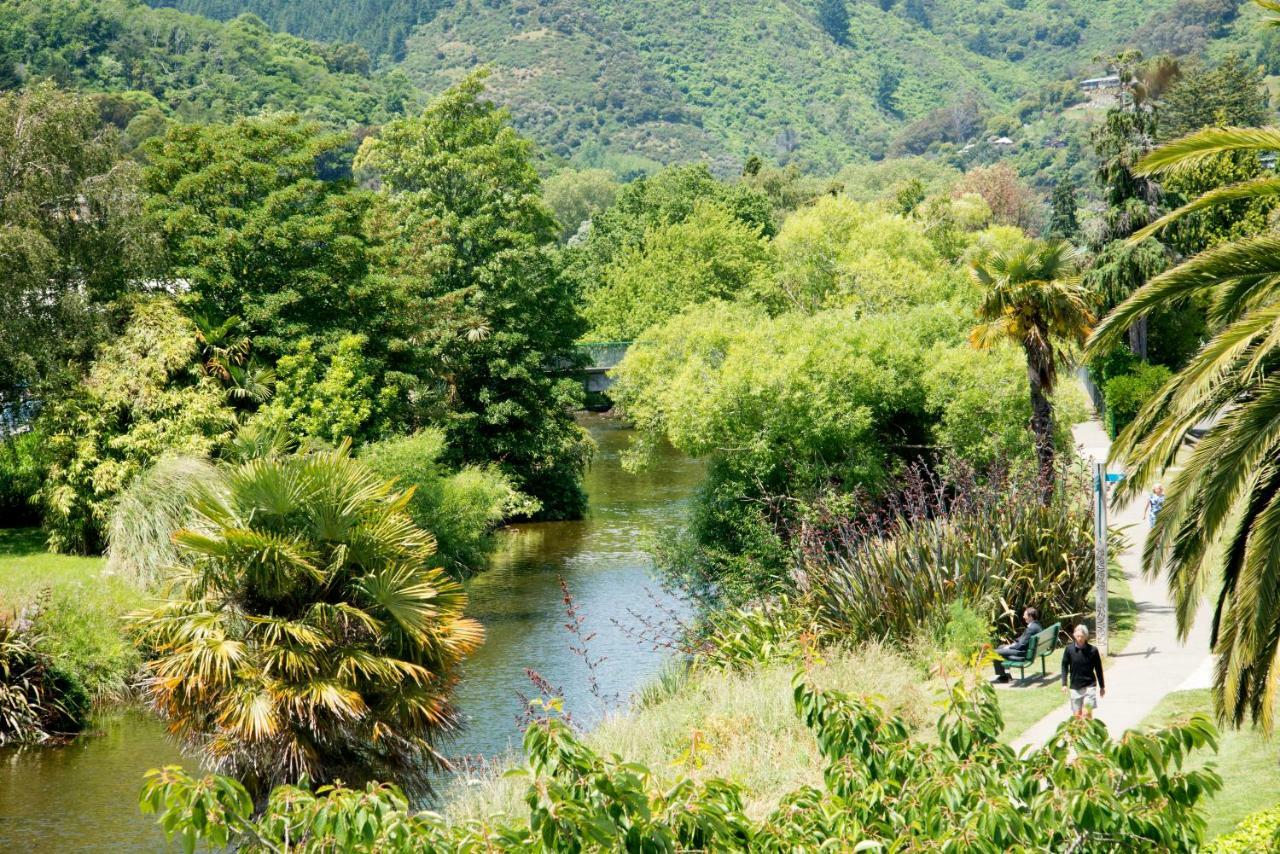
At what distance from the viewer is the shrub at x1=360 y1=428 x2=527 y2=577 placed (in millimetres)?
30594

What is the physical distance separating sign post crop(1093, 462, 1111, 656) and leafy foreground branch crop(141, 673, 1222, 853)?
11500 mm

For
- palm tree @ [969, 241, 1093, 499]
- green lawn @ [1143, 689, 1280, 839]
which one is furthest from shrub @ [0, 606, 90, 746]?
palm tree @ [969, 241, 1093, 499]

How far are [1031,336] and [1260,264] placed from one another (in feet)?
47.3

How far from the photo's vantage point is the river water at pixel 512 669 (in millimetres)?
18016

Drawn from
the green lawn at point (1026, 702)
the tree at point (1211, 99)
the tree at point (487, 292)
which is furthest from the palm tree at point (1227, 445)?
the tree at point (1211, 99)

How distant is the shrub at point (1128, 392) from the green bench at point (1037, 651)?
71.7ft

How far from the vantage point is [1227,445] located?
392 inches

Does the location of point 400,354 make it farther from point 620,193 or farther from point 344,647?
point 620,193

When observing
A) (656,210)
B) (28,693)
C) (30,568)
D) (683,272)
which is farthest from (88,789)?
(656,210)

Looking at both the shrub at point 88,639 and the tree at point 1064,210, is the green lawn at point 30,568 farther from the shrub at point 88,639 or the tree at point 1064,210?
the tree at point 1064,210

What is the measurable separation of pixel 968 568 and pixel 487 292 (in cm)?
2256

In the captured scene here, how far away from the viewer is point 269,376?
103ft

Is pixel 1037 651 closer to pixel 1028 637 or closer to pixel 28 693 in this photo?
pixel 1028 637

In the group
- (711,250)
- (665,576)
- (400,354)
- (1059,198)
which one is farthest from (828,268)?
(1059,198)
